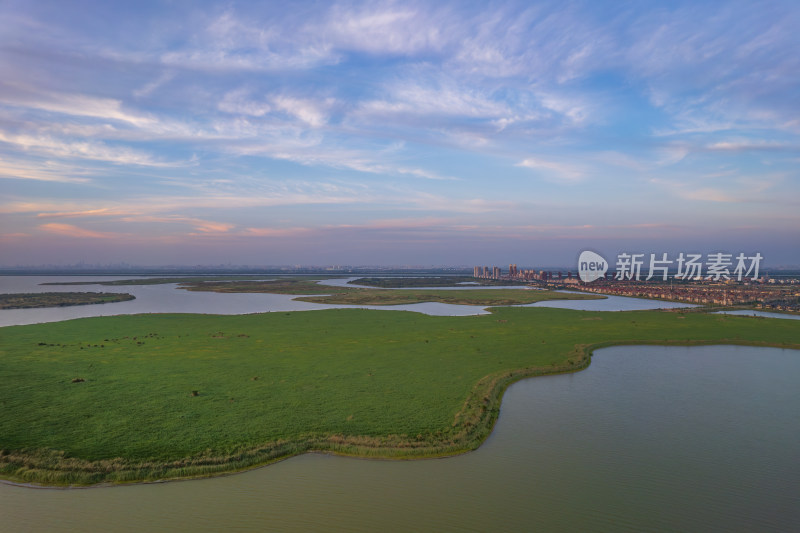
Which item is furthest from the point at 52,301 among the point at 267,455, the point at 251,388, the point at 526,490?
the point at 526,490

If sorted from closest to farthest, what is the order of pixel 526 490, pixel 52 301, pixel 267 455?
pixel 526 490, pixel 267 455, pixel 52 301

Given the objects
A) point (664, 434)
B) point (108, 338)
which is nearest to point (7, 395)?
point (108, 338)

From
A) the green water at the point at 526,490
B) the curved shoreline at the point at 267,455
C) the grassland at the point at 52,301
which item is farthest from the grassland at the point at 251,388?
the grassland at the point at 52,301

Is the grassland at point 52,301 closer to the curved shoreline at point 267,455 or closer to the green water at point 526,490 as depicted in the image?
the curved shoreline at point 267,455

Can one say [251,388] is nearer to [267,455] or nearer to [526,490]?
[267,455]

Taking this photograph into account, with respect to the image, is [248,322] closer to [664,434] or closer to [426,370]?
[426,370]

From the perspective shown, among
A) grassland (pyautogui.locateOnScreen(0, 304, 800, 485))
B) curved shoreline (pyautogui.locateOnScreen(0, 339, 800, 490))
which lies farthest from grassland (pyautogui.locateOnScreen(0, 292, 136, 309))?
curved shoreline (pyautogui.locateOnScreen(0, 339, 800, 490))
